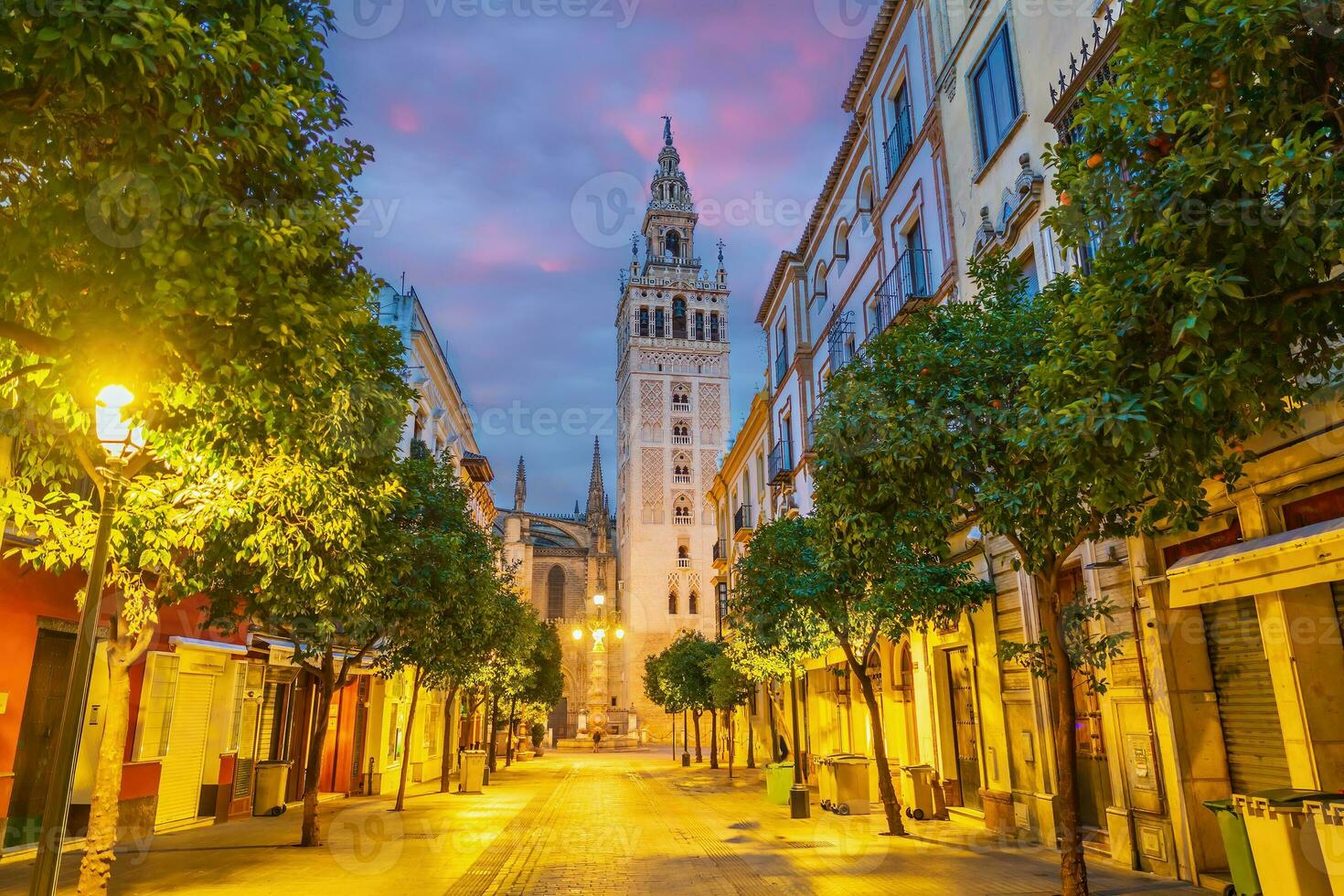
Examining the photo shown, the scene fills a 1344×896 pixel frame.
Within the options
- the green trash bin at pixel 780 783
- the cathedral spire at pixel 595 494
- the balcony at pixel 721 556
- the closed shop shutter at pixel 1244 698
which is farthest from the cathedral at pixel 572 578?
the closed shop shutter at pixel 1244 698

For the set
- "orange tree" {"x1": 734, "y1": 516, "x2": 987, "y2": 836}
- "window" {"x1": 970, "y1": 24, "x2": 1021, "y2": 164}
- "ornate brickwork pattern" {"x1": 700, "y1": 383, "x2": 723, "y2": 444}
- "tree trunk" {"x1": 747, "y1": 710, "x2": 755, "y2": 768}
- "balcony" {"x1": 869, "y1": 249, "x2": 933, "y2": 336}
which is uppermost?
"ornate brickwork pattern" {"x1": 700, "y1": 383, "x2": 723, "y2": 444}

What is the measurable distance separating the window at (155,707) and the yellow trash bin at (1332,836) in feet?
Result: 48.4

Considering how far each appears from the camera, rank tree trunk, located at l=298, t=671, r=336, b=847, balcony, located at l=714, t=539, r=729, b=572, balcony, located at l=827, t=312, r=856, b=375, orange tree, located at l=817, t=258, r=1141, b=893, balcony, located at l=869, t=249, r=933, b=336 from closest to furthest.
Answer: orange tree, located at l=817, t=258, r=1141, b=893 → tree trunk, located at l=298, t=671, r=336, b=847 → balcony, located at l=869, t=249, r=933, b=336 → balcony, located at l=827, t=312, r=856, b=375 → balcony, located at l=714, t=539, r=729, b=572

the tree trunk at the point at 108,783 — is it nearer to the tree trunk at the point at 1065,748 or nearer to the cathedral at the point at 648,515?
the tree trunk at the point at 1065,748

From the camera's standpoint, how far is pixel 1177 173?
5.49 metres

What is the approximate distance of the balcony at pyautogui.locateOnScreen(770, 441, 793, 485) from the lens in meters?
28.7

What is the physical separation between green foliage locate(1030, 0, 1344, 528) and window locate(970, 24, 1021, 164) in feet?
28.8

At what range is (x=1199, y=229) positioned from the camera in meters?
5.39

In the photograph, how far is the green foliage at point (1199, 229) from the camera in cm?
501

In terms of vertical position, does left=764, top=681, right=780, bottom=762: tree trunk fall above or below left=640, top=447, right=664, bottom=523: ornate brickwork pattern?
below

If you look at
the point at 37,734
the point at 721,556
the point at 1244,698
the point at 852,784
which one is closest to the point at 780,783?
the point at 852,784

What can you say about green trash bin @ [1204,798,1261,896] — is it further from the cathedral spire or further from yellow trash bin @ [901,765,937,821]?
the cathedral spire

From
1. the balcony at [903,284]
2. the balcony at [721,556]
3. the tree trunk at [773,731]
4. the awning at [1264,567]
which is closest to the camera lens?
the awning at [1264,567]

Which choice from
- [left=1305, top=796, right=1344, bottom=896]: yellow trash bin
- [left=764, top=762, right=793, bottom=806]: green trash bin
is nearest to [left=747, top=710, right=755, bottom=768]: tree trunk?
[left=764, top=762, right=793, bottom=806]: green trash bin
